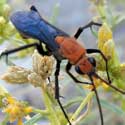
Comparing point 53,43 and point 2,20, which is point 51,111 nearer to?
point 53,43

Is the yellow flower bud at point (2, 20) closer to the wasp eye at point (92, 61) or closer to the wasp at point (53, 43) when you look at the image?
the wasp at point (53, 43)

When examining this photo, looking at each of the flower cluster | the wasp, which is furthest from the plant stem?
the wasp

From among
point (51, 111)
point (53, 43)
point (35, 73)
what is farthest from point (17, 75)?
point (53, 43)

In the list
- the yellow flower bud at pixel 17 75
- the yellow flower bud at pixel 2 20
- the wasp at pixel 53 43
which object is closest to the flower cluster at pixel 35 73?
the yellow flower bud at pixel 17 75

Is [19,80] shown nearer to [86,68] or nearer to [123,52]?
[86,68]

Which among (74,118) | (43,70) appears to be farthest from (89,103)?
(43,70)

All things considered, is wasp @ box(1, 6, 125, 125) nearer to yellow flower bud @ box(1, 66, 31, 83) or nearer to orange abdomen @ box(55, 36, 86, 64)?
orange abdomen @ box(55, 36, 86, 64)
